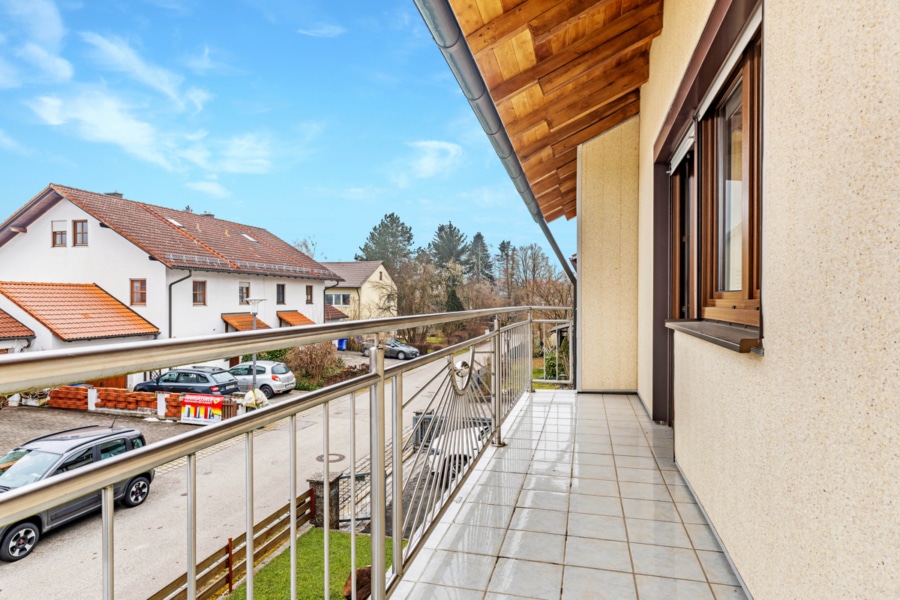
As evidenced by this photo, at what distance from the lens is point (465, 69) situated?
2490 millimetres

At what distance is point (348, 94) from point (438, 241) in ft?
83.3

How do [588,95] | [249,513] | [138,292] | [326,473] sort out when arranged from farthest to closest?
[138,292] < [588,95] < [326,473] < [249,513]

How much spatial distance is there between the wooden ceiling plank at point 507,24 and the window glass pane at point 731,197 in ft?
3.52

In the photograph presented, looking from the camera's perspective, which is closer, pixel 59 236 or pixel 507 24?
pixel 507 24

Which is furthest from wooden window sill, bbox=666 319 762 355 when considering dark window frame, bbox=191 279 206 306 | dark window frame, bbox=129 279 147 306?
dark window frame, bbox=191 279 206 306

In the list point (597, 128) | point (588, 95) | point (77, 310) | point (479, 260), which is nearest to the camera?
point (588, 95)

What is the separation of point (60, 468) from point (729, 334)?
79.1 inches

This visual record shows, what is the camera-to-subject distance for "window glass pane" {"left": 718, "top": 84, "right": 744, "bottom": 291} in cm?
229

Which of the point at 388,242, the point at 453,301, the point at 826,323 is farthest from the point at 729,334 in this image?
the point at 388,242

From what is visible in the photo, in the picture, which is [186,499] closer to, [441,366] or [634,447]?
[441,366]

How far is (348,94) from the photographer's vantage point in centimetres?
5159

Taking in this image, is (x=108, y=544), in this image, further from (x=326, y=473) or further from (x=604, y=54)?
(x=604, y=54)

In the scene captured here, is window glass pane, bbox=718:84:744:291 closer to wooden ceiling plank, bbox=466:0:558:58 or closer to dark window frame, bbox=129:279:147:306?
wooden ceiling plank, bbox=466:0:558:58

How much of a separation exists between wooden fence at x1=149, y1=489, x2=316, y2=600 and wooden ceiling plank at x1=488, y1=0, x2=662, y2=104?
2.85 metres
